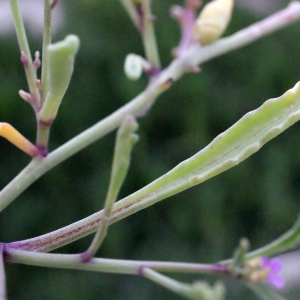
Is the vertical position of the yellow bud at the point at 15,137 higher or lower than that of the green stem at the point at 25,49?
lower

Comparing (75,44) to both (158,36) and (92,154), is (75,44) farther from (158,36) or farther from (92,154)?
(158,36)

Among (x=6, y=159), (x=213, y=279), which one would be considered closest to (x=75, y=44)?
(x=6, y=159)

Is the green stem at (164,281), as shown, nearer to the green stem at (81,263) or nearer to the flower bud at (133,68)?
the green stem at (81,263)

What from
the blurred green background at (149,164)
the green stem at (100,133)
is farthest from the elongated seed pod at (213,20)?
the blurred green background at (149,164)

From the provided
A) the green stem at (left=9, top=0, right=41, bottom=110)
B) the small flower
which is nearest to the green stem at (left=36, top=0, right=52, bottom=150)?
the green stem at (left=9, top=0, right=41, bottom=110)

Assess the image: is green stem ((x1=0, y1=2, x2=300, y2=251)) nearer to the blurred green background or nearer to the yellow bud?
the yellow bud
